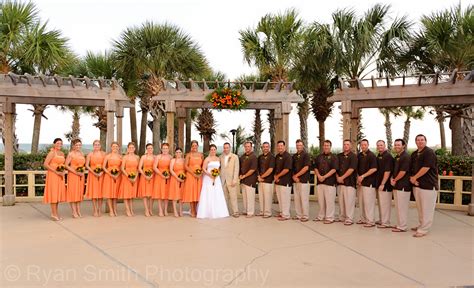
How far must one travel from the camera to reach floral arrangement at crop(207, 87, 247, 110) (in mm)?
9398

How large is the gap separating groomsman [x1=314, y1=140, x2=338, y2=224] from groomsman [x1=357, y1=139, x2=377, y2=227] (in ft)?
1.73

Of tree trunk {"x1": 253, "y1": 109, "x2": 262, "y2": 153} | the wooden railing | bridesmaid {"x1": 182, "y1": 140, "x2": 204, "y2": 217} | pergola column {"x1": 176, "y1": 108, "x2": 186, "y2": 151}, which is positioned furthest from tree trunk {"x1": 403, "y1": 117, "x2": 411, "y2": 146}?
bridesmaid {"x1": 182, "y1": 140, "x2": 204, "y2": 217}

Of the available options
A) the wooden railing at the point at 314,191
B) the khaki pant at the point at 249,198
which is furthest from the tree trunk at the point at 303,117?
the khaki pant at the point at 249,198

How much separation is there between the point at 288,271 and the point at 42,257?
334 cm

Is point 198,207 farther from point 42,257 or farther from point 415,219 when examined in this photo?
point 415,219

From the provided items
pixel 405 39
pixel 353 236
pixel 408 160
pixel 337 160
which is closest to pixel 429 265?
pixel 353 236

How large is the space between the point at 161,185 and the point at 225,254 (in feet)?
10.7

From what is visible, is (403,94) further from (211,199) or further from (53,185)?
(53,185)

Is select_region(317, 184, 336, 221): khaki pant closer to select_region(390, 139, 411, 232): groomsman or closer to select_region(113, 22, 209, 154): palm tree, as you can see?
select_region(390, 139, 411, 232): groomsman

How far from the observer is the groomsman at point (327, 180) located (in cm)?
775

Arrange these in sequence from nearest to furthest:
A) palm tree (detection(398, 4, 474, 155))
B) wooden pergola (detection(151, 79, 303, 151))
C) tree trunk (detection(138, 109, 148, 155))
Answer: wooden pergola (detection(151, 79, 303, 151))
palm tree (detection(398, 4, 474, 155))
tree trunk (detection(138, 109, 148, 155))

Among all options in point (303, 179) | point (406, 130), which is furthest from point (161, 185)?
point (406, 130)

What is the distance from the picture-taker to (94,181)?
807 cm

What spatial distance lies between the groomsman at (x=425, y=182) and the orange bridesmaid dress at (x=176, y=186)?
182 inches
